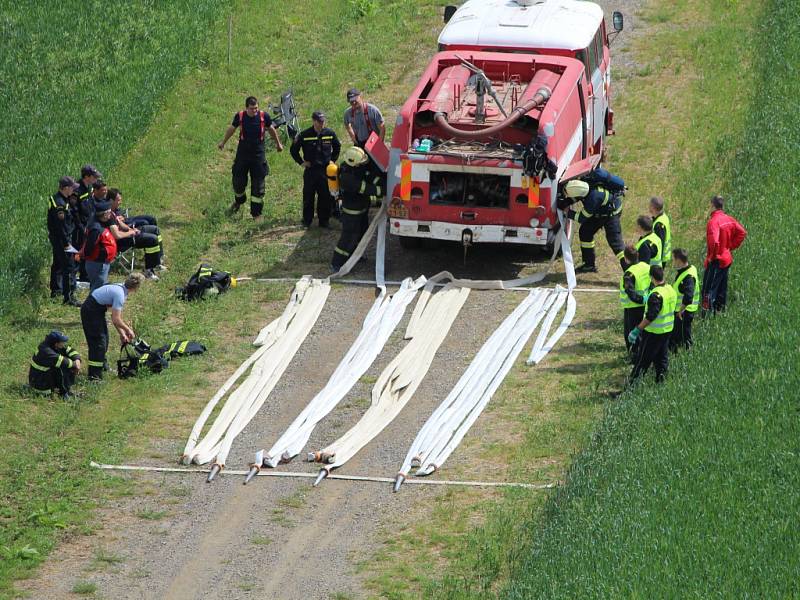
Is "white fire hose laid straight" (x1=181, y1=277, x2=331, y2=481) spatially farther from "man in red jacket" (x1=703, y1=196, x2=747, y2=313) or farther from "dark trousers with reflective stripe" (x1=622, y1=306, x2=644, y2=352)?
"man in red jacket" (x1=703, y1=196, x2=747, y2=313)

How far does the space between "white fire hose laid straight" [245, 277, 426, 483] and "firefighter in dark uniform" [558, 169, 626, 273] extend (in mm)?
2158

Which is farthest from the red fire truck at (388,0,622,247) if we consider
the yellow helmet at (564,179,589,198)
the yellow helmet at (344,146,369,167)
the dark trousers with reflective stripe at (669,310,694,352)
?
the dark trousers with reflective stripe at (669,310,694,352)

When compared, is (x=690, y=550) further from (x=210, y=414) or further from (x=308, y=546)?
(x=210, y=414)

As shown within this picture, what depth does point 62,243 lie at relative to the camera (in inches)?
708

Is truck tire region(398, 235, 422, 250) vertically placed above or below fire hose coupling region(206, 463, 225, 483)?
above

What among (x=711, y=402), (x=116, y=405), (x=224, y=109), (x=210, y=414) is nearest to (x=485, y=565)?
(x=711, y=402)

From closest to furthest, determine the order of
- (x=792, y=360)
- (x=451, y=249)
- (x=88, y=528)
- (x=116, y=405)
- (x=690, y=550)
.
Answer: (x=690, y=550)
(x=88, y=528)
(x=792, y=360)
(x=116, y=405)
(x=451, y=249)

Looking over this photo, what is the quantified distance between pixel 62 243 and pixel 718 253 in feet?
26.9

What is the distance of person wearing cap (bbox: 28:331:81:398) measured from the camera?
1546 centimetres

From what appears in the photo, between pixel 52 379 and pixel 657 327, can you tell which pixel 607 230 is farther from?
pixel 52 379

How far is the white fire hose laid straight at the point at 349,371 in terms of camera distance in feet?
46.2

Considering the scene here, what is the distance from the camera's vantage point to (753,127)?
73.2 feet

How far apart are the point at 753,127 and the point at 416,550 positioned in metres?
12.3

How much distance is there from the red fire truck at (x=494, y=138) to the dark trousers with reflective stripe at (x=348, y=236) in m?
0.63
